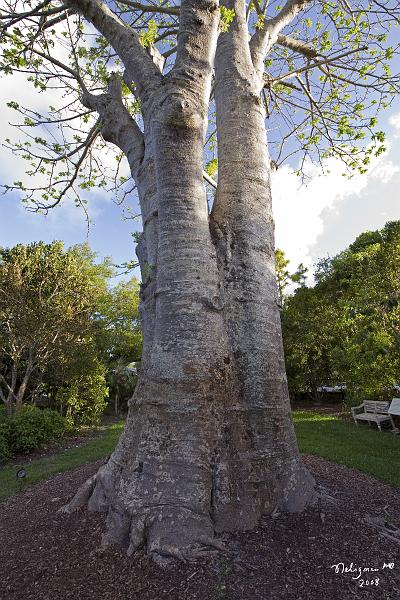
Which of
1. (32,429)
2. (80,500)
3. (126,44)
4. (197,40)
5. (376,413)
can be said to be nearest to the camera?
(80,500)

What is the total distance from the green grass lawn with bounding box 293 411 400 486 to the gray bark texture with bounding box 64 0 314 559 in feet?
9.01

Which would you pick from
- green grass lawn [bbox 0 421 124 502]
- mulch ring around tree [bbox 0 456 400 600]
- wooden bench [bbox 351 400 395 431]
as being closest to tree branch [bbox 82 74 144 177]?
mulch ring around tree [bbox 0 456 400 600]

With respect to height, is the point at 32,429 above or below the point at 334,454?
above

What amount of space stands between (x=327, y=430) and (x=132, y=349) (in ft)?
38.3

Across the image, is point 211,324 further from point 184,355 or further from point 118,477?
point 118,477

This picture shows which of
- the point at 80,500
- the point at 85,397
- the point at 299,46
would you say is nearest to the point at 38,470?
the point at 80,500

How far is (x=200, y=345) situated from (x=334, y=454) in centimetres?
438

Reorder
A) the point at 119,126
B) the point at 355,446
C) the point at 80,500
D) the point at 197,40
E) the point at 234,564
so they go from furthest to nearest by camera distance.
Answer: the point at 355,446, the point at 119,126, the point at 197,40, the point at 80,500, the point at 234,564

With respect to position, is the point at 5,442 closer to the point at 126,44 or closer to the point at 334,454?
the point at 334,454

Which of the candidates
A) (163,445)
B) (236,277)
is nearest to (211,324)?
(236,277)

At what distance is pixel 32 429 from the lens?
8141 mm

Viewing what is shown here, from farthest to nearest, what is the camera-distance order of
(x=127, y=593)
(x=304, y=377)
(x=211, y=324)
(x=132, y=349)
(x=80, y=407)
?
(x=132, y=349) → (x=304, y=377) → (x=80, y=407) → (x=211, y=324) → (x=127, y=593)

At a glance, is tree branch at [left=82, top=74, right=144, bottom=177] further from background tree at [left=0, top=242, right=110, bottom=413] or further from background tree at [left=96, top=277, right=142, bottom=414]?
background tree at [left=96, top=277, right=142, bottom=414]

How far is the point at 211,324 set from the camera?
264 centimetres
